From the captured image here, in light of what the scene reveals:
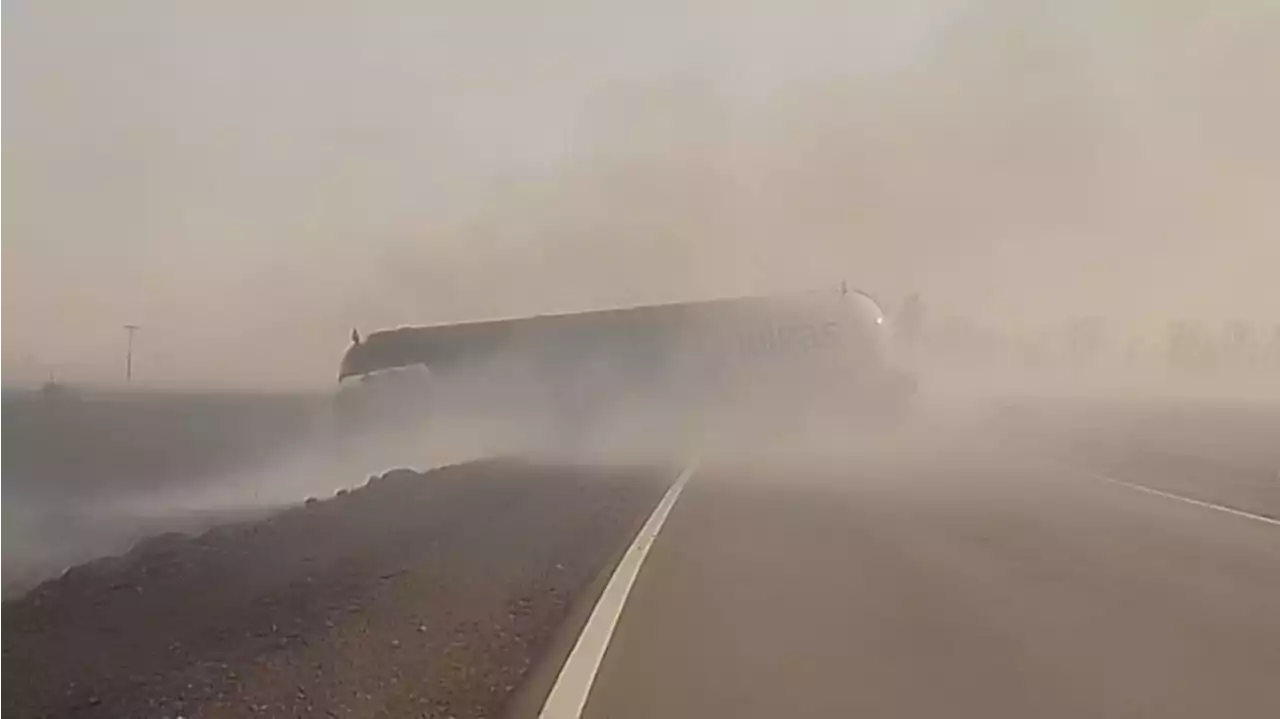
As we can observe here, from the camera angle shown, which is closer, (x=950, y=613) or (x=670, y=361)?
(x=950, y=613)

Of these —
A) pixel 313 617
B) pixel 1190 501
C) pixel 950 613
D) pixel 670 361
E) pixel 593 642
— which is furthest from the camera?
pixel 670 361

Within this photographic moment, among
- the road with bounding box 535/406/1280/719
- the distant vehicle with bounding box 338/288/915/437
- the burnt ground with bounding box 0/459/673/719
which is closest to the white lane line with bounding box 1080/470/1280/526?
the road with bounding box 535/406/1280/719

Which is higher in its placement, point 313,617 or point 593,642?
point 593,642

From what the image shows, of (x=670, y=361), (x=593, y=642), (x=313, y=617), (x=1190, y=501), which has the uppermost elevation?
(x=593, y=642)

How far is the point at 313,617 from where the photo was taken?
10195 millimetres

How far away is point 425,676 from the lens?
802cm

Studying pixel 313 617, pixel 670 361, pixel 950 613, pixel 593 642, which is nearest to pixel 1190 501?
pixel 950 613

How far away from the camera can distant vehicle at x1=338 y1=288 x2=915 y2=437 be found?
143 ft

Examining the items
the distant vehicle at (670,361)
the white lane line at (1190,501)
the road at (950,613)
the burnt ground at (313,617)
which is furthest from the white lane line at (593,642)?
the distant vehicle at (670,361)

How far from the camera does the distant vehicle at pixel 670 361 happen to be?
143 feet

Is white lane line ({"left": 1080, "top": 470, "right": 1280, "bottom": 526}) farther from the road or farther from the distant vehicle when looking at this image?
the distant vehicle

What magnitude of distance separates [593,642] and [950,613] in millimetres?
2635

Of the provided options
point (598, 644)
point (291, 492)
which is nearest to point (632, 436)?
point (291, 492)

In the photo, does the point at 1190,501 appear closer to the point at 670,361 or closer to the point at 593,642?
the point at 593,642
